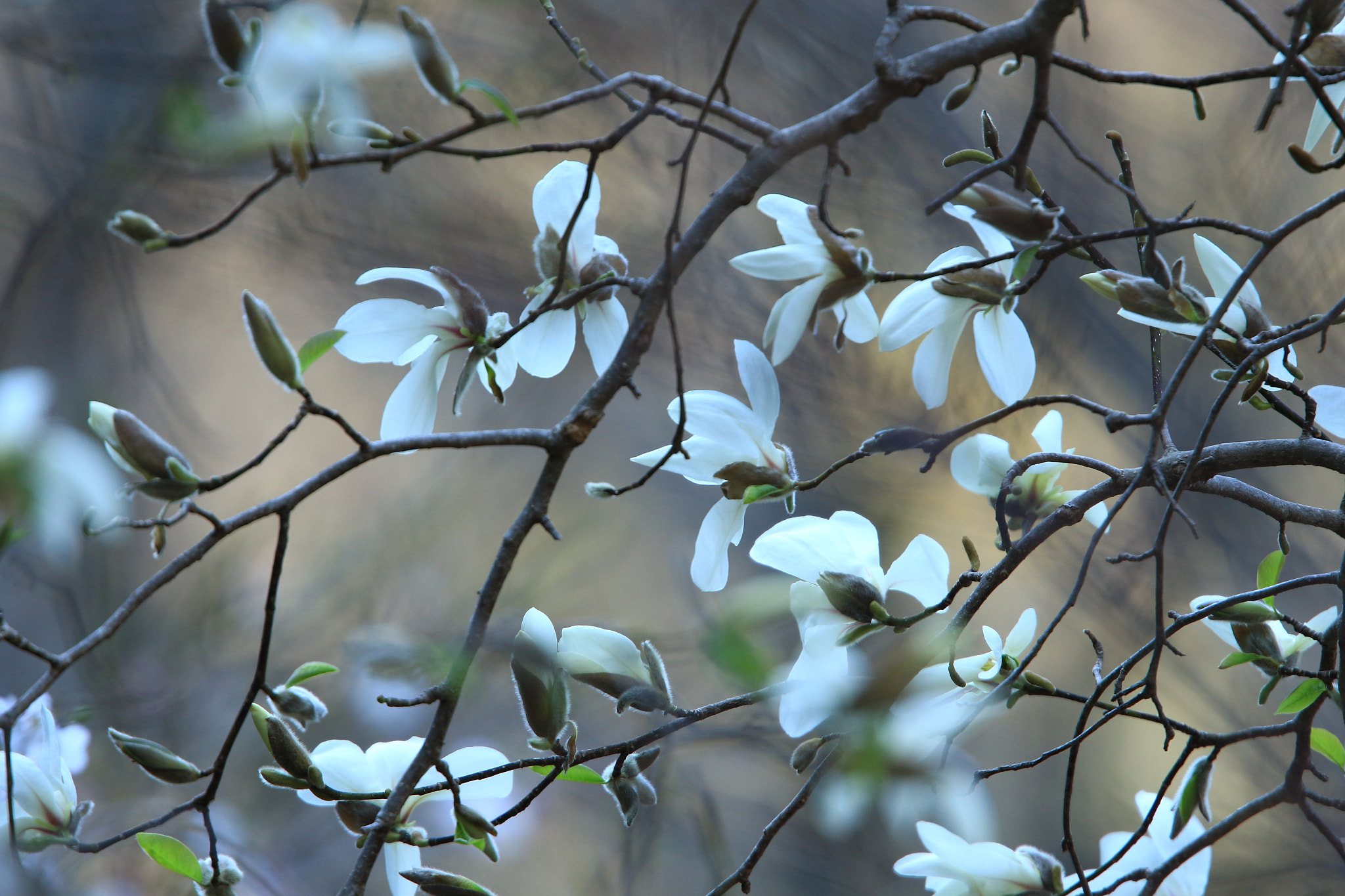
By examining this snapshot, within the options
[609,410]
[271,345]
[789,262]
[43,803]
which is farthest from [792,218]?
[609,410]

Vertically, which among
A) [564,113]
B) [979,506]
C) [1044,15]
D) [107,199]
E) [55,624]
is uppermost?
[564,113]

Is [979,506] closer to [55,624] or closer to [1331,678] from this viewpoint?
[1331,678]

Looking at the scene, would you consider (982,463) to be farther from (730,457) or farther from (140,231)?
(140,231)

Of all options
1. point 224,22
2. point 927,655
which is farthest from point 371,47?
point 927,655

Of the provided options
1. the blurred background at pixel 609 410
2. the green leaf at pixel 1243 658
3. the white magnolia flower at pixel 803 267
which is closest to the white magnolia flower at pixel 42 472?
the white magnolia flower at pixel 803 267

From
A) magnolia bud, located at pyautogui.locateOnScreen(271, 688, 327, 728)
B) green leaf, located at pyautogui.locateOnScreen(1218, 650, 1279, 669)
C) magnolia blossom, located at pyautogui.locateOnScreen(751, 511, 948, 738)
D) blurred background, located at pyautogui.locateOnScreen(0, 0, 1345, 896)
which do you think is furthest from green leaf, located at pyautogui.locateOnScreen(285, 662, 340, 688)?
blurred background, located at pyautogui.locateOnScreen(0, 0, 1345, 896)

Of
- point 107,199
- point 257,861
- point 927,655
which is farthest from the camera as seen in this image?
point 107,199

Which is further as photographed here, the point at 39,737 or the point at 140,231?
the point at 39,737
